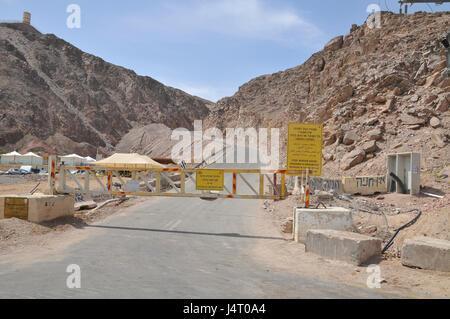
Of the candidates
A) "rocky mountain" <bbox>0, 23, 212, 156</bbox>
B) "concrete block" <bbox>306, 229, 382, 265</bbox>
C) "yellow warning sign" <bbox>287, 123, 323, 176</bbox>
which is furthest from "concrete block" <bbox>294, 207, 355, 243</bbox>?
"rocky mountain" <bbox>0, 23, 212, 156</bbox>

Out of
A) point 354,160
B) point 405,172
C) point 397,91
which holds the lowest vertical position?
point 405,172

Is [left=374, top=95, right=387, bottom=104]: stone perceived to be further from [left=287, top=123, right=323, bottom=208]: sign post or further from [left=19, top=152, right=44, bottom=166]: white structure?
[left=19, top=152, right=44, bottom=166]: white structure

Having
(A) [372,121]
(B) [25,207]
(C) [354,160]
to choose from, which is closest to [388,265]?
(B) [25,207]

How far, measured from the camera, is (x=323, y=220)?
7852 millimetres

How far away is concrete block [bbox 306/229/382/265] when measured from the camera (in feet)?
19.9

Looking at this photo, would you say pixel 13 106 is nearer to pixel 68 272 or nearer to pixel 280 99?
pixel 280 99

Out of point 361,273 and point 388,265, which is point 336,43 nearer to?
point 388,265

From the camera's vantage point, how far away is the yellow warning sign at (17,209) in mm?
8828

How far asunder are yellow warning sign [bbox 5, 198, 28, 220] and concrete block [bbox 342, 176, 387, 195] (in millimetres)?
12290

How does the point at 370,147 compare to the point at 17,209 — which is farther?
the point at 370,147

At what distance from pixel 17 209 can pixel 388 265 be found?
895 centimetres

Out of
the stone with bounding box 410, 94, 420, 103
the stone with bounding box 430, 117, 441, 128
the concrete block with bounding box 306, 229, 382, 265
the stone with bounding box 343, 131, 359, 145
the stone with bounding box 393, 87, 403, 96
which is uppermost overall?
the stone with bounding box 393, 87, 403, 96

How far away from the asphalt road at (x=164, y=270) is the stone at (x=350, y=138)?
17554 mm
